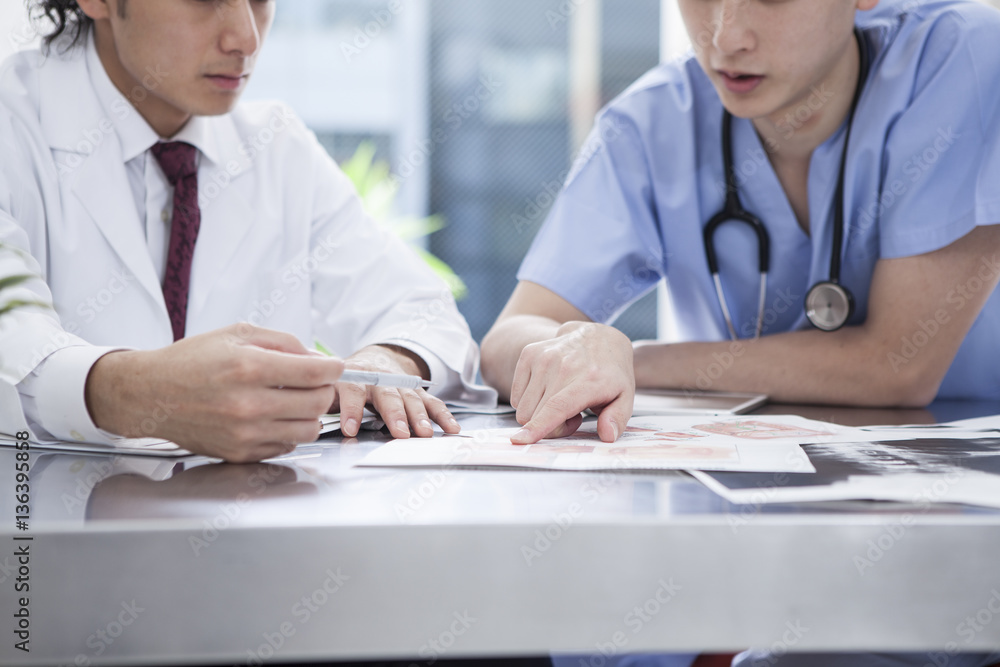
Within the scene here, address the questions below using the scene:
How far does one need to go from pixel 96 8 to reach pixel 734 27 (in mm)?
1036

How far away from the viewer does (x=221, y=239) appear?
1321 mm

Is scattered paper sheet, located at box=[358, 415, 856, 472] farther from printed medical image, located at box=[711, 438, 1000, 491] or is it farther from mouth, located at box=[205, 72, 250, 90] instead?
mouth, located at box=[205, 72, 250, 90]

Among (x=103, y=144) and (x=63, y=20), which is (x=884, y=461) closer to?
(x=103, y=144)

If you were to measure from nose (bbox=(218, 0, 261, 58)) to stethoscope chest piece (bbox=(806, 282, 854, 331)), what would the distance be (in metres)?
0.99

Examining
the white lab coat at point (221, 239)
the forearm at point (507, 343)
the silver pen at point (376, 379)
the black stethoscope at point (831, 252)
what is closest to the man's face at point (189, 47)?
the white lab coat at point (221, 239)

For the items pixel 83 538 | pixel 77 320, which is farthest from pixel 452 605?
pixel 77 320

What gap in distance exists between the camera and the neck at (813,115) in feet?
4.19

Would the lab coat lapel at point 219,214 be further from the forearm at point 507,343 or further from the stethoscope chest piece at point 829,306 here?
the stethoscope chest piece at point 829,306

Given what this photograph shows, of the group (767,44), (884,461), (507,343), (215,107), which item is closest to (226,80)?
(215,107)

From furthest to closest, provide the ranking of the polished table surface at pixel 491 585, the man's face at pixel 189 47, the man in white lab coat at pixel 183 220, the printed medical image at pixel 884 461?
the man's face at pixel 189 47
the man in white lab coat at pixel 183 220
the printed medical image at pixel 884 461
the polished table surface at pixel 491 585

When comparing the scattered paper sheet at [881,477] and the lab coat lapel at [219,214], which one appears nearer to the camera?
the scattered paper sheet at [881,477]

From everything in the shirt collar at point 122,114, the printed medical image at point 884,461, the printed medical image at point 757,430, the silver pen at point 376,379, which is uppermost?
the shirt collar at point 122,114

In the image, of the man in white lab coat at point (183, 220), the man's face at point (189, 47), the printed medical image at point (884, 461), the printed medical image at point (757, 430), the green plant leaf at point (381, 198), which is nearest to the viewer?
the printed medical image at point (884, 461)

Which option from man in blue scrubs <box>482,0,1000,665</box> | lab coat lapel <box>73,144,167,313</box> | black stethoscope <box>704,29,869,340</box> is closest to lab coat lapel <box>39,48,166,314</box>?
lab coat lapel <box>73,144,167,313</box>
